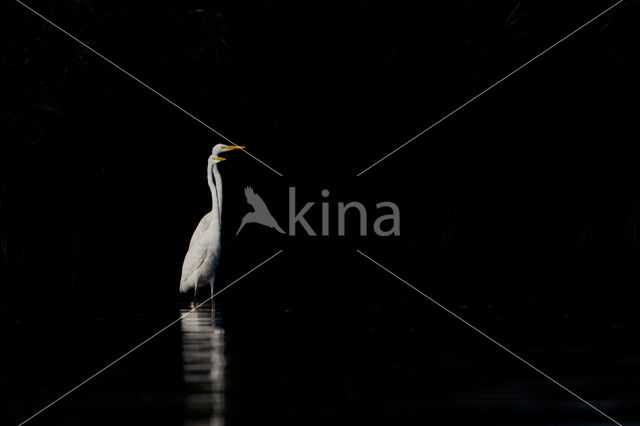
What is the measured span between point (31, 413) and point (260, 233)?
13.3 m

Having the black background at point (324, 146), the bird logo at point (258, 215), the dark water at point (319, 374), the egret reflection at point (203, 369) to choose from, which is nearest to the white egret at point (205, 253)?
the black background at point (324, 146)

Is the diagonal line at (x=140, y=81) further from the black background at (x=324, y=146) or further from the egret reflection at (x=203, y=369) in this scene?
the egret reflection at (x=203, y=369)

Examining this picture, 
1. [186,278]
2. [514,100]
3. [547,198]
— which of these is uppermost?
[514,100]

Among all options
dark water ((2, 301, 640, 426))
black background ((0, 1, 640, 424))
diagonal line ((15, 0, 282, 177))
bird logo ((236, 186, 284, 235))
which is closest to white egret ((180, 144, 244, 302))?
black background ((0, 1, 640, 424))

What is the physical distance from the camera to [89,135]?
735 inches

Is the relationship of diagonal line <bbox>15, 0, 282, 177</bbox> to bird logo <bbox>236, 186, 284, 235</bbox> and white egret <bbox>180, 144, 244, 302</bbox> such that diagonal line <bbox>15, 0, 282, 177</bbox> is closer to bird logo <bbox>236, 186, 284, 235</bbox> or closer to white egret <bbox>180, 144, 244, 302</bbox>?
bird logo <bbox>236, 186, 284, 235</bbox>

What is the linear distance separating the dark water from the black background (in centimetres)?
299

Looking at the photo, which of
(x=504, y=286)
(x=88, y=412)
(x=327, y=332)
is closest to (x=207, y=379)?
(x=88, y=412)

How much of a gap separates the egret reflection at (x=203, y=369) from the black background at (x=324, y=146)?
235 cm

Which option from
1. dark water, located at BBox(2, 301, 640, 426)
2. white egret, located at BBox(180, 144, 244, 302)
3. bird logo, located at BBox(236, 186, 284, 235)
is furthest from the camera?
bird logo, located at BBox(236, 186, 284, 235)

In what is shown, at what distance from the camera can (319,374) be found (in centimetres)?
867

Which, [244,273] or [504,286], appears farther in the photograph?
[244,273]

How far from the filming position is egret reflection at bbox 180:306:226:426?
7.14 metres

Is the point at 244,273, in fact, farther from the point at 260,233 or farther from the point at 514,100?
the point at 514,100
